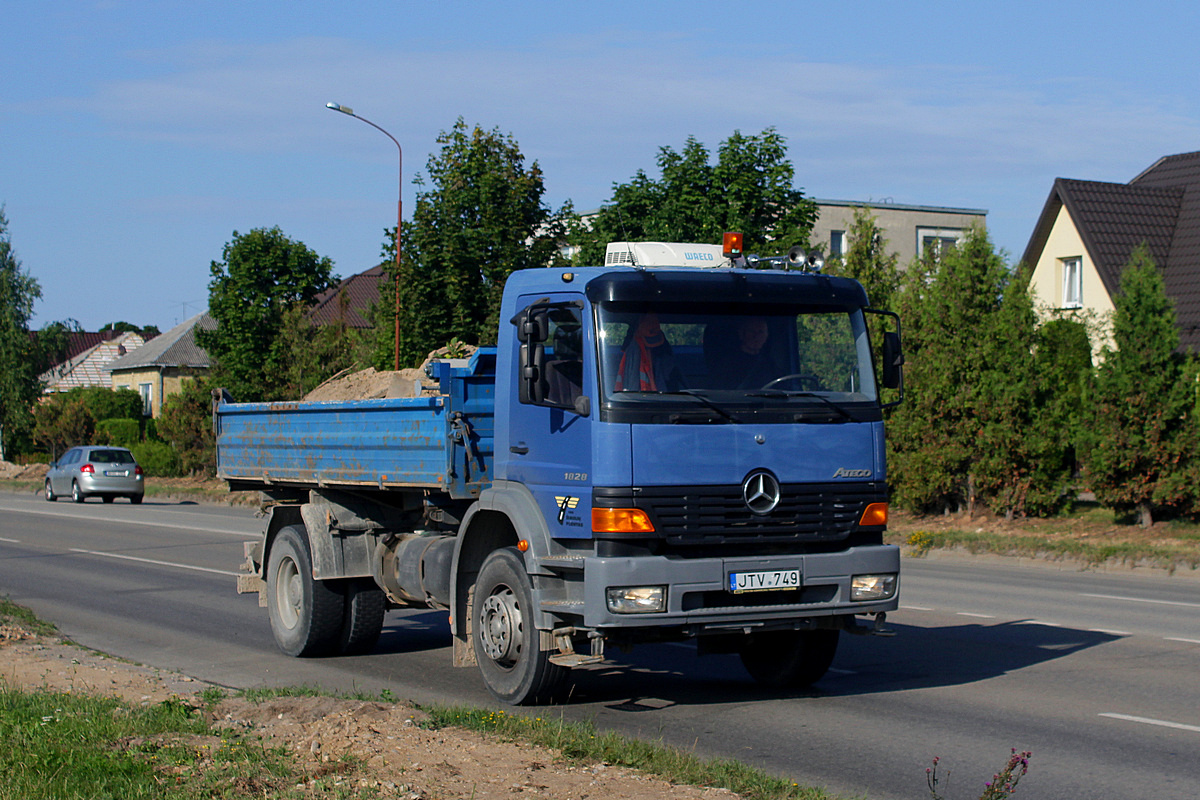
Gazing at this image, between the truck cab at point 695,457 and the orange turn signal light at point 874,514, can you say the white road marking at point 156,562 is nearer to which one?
the truck cab at point 695,457

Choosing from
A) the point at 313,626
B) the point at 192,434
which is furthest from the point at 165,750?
the point at 192,434

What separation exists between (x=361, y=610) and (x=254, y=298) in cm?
3066

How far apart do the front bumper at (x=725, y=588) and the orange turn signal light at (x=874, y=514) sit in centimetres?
15

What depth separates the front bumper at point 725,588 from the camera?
7301 millimetres

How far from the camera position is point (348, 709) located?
694 cm

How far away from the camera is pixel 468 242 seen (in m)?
23.6

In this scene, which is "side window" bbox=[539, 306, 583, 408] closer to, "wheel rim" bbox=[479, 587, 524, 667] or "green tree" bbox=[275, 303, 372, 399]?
"wheel rim" bbox=[479, 587, 524, 667]

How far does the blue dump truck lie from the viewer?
7.41m

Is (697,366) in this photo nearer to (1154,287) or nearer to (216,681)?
(216,681)

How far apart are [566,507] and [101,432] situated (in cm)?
5261

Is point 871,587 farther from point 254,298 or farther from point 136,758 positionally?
point 254,298

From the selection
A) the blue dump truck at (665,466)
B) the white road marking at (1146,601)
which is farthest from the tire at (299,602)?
the white road marking at (1146,601)

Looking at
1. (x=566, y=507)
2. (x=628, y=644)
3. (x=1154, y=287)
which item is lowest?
(x=628, y=644)

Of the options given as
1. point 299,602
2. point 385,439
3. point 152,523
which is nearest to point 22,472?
point 152,523
